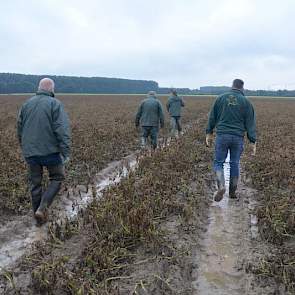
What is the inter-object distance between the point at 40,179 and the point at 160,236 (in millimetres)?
1945

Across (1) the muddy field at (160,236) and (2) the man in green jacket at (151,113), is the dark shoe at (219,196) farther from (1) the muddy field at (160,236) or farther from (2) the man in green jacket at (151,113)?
(2) the man in green jacket at (151,113)

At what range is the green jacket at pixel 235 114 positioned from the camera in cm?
666

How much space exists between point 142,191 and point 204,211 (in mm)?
1062

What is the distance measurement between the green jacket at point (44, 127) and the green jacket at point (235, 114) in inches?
99.1

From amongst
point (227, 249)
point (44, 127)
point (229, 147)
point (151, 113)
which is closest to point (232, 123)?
point (229, 147)

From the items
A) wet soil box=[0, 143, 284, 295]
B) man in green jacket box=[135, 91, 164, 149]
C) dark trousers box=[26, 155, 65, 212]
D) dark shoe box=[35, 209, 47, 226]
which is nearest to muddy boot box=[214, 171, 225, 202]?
wet soil box=[0, 143, 284, 295]

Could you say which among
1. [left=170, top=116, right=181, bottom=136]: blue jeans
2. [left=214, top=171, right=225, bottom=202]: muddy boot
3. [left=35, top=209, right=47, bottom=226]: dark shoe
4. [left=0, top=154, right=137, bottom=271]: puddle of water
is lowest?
[left=0, top=154, right=137, bottom=271]: puddle of water

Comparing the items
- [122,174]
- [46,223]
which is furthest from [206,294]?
[122,174]

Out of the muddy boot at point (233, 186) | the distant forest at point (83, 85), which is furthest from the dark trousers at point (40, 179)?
the distant forest at point (83, 85)

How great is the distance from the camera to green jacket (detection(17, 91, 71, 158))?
5.56m

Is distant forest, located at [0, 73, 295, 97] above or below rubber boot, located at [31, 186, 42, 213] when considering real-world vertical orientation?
above

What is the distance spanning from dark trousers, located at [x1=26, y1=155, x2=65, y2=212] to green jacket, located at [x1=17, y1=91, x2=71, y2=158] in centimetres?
18

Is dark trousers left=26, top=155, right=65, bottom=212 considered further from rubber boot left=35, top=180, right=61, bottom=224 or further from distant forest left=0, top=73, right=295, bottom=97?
distant forest left=0, top=73, right=295, bottom=97

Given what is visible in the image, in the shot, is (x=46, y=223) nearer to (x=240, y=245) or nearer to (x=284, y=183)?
(x=240, y=245)
